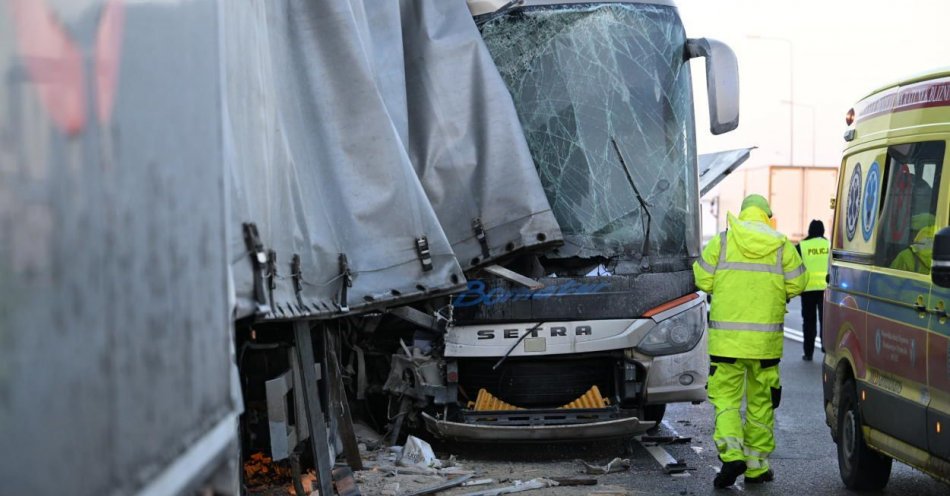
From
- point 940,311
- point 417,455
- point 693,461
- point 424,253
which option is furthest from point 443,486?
point 940,311

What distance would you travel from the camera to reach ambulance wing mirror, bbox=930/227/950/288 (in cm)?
528

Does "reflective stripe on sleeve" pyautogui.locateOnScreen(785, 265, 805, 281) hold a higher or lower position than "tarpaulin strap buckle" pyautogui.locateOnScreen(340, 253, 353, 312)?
lower

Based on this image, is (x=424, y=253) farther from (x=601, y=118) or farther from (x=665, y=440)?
(x=665, y=440)

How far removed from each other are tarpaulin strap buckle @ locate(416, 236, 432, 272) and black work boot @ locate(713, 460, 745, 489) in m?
2.41

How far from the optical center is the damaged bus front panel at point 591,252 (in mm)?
8109

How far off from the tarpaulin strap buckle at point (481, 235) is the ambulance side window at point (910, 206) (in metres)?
2.32

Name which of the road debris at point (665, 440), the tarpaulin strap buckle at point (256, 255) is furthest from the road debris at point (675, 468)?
the tarpaulin strap buckle at point (256, 255)

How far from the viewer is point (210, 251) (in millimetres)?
2607

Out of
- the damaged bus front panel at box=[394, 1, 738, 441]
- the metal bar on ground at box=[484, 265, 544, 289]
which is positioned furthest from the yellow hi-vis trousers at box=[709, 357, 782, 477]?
the metal bar on ground at box=[484, 265, 544, 289]

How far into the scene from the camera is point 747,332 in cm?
737

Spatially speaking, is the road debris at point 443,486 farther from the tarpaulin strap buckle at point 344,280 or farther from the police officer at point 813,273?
the police officer at point 813,273

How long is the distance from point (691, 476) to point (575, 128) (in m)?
2.38

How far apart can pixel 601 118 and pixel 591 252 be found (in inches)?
35.2

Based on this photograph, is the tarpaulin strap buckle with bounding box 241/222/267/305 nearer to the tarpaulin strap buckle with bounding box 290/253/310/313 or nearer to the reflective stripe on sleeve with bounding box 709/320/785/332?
the tarpaulin strap buckle with bounding box 290/253/310/313
